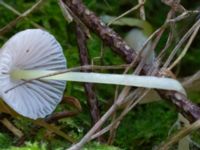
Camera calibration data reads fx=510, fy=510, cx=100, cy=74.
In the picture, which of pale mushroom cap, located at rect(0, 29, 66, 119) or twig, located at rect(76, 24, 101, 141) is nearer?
pale mushroom cap, located at rect(0, 29, 66, 119)

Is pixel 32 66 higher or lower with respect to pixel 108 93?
higher

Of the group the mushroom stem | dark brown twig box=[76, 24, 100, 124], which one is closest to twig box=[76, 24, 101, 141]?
dark brown twig box=[76, 24, 100, 124]

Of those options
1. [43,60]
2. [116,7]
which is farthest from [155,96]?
[116,7]

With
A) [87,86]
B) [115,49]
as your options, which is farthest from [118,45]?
[87,86]

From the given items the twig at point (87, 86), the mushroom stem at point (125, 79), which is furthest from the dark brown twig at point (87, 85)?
the mushroom stem at point (125, 79)

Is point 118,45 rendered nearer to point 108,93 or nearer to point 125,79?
point 125,79

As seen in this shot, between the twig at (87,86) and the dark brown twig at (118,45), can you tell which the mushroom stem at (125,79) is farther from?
the twig at (87,86)

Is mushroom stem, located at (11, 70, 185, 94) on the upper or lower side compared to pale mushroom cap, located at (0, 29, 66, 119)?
lower

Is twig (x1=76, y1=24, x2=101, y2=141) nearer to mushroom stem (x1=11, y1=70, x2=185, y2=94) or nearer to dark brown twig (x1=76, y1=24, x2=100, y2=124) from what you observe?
dark brown twig (x1=76, y1=24, x2=100, y2=124)
